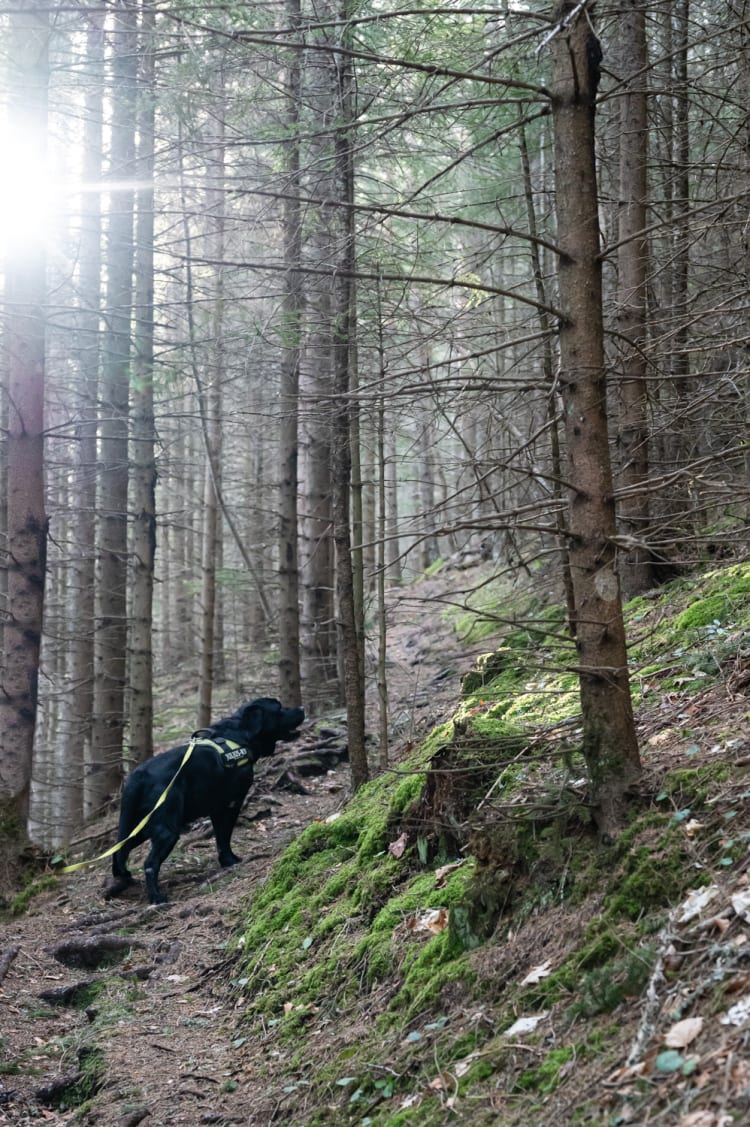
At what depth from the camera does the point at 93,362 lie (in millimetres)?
13922

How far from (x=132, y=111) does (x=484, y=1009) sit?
10.9 metres

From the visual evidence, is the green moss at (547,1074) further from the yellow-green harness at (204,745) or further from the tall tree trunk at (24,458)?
the tall tree trunk at (24,458)

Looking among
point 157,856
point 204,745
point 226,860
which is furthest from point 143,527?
point 157,856

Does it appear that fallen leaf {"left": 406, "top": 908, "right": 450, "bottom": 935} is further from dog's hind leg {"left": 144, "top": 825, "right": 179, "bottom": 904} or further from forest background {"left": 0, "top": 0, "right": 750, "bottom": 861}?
dog's hind leg {"left": 144, "top": 825, "right": 179, "bottom": 904}

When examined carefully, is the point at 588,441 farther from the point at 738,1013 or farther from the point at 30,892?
the point at 30,892

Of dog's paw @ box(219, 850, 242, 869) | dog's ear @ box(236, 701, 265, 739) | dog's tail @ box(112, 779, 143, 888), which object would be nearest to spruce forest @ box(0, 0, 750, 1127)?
dog's tail @ box(112, 779, 143, 888)

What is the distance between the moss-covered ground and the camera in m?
3.13

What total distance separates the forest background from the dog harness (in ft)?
3.88

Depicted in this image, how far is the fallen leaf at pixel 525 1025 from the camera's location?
339 centimetres

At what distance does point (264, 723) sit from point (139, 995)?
12.7 feet

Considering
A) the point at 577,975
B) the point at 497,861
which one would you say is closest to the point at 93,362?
the point at 497,861

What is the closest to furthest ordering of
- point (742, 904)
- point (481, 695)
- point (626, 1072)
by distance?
point (626, 1072) → point (742, 904) → point (481, 695)

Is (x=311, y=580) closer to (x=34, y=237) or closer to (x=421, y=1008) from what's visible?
(x=34, y=237)

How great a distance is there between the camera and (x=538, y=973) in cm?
362
